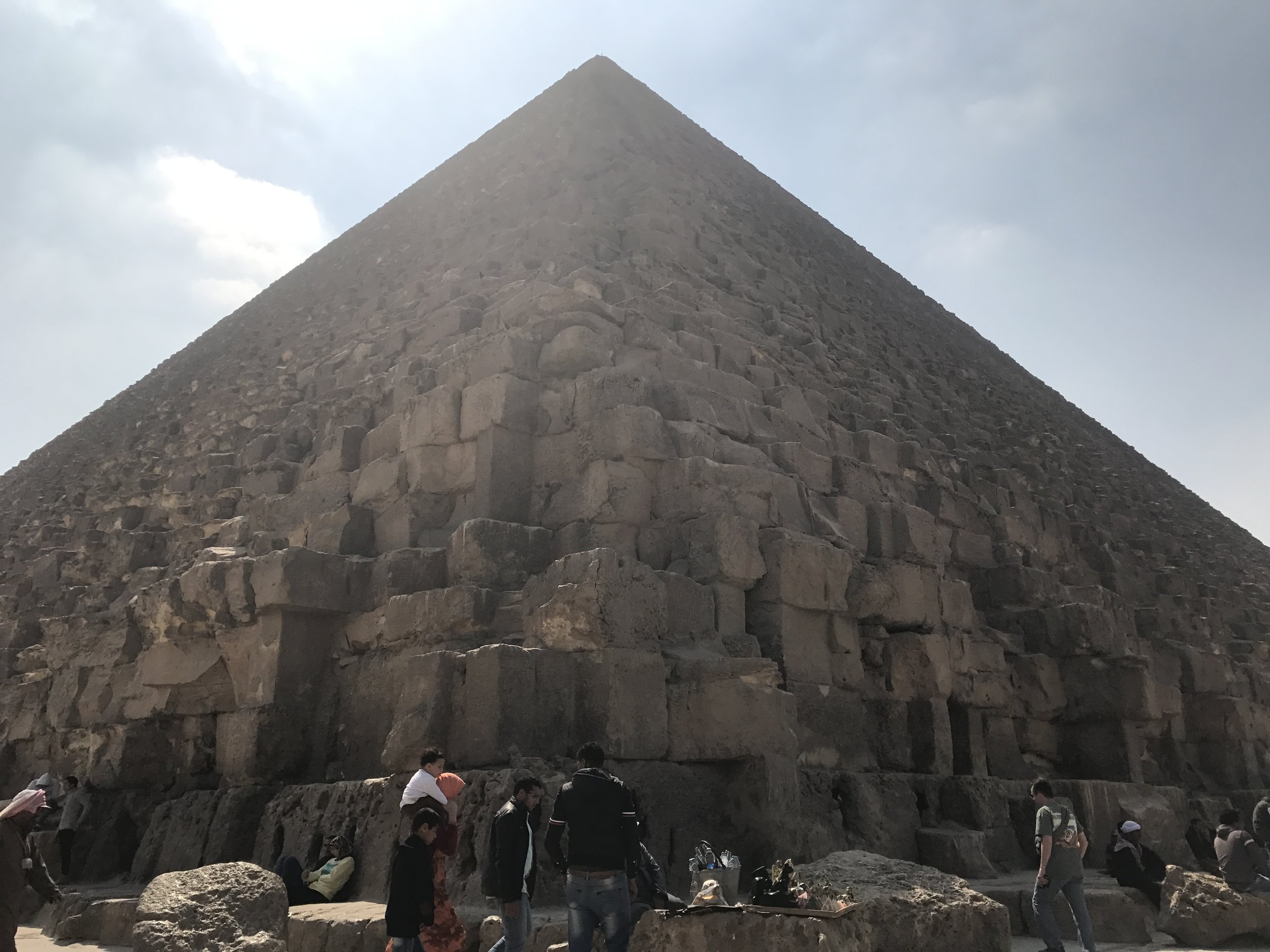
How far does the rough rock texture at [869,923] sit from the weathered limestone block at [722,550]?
6.36ft

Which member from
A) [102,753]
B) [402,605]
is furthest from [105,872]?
[402,605]

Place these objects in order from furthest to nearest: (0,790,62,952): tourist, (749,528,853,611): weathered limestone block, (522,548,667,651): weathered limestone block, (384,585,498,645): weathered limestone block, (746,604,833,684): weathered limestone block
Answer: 1. (749,528,853,611): weathered limestone block
2. (746,604,833,684): weathered limestone block
3. (384,585,498,645): weathered limestone block
4. (522,548,667,651): weathered limestone block
5. (0,790,62,952): tourist

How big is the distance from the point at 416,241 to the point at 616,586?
31.0ft

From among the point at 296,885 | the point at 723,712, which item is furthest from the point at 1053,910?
the point at 296,885

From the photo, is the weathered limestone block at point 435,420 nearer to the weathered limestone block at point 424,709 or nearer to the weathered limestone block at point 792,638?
the weathered limestone block at point 424,709

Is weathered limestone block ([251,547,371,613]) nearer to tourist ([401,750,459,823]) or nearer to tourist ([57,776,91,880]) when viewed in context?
tourist ([57,776,91,880])

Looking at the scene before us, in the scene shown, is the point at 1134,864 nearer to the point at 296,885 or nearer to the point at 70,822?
the point at 296,885

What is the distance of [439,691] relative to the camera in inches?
226

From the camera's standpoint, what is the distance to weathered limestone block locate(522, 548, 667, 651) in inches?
228

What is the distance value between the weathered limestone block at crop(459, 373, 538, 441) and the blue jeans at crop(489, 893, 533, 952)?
3.70 m

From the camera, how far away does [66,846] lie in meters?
7.73

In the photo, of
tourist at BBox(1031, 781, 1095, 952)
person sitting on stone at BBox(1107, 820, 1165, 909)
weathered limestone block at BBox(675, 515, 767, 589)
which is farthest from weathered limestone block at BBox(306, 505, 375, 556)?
person sitting on stone at BBox(1107, 820, 1165, 909)

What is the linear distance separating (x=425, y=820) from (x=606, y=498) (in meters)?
3.07

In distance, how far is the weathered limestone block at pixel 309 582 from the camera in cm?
692
